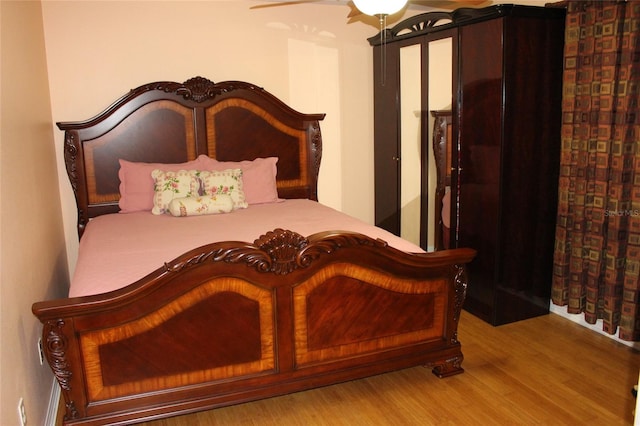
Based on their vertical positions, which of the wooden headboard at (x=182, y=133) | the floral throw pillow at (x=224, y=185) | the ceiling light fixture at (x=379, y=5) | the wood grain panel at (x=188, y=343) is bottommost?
the wood grain panel at (x=188, y=343)

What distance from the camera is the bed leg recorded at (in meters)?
2.81

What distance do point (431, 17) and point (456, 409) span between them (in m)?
2.61

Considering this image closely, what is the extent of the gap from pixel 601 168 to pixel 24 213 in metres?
3.09

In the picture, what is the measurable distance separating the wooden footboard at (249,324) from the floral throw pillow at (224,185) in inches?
54.5

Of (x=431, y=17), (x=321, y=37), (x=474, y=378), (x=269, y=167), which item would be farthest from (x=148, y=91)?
(x=474, y=378)

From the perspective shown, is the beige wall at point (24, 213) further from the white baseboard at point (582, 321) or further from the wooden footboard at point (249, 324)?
the white baseboard at point (582, 321)

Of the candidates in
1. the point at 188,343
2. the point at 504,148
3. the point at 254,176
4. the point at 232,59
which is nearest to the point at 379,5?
the point at 504,148

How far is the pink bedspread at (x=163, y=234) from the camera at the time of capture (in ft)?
7.70

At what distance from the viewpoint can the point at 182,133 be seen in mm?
3867

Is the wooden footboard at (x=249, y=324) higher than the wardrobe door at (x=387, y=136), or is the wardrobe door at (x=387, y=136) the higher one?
the wardrobe door at (x=387, y=136)

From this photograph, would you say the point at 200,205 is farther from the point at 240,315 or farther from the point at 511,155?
the point at 511,155

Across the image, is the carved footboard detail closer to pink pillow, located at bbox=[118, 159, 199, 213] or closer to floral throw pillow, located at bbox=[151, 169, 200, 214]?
floral throw pillow, located at bbox=[151, 169, 200, 214]

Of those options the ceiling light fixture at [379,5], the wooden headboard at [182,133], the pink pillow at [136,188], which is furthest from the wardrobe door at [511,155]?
the pink pillow at [136,188]

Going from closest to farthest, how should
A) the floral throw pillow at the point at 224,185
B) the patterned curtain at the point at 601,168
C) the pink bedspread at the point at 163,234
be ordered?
the pink bedspread at the point at 163,234
the patterned curtain at the point at 601,168
the floral throw pillow at the point at 224,185
